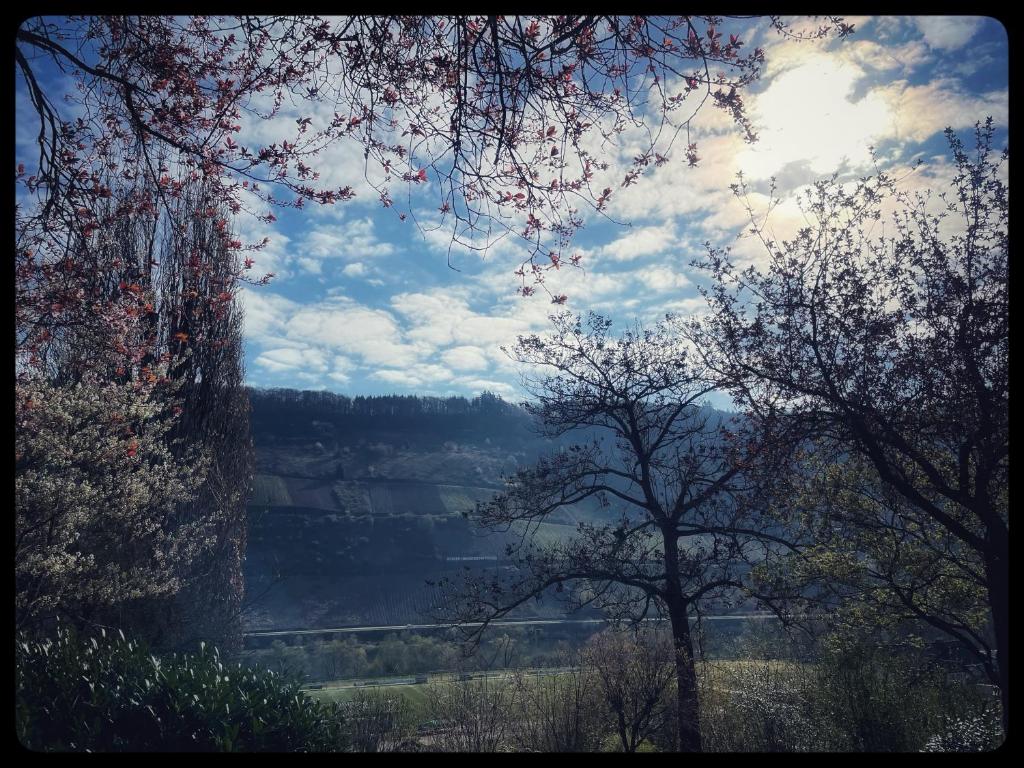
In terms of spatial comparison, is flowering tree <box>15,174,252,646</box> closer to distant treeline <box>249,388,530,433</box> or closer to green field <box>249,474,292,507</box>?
distant treeline <box>249,388,530,433</box>

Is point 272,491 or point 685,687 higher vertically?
point 272,491

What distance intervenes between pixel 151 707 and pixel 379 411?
3862cm

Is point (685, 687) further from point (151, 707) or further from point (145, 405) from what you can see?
point (145, 405)

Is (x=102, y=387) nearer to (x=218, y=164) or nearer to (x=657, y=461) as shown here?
(x=218, y=164)

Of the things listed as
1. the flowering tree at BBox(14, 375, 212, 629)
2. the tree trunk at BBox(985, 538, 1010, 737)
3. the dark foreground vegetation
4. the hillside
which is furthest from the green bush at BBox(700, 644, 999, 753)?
the hillside

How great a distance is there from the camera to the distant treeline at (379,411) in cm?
3456

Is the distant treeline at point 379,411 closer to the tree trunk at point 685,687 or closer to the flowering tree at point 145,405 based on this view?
the flowering tree at point 145,405

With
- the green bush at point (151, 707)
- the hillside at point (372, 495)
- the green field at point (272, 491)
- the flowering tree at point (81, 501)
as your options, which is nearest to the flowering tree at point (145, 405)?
the flowering tree at point (81, 501)

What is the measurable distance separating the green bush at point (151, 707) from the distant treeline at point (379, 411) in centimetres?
2736

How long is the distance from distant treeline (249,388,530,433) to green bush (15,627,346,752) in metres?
27.4

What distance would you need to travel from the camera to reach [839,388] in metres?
4.61

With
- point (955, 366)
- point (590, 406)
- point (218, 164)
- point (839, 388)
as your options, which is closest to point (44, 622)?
point (218, 164)

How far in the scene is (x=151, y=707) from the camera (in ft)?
14.8

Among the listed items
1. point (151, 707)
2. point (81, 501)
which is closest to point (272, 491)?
point (81, 501)
